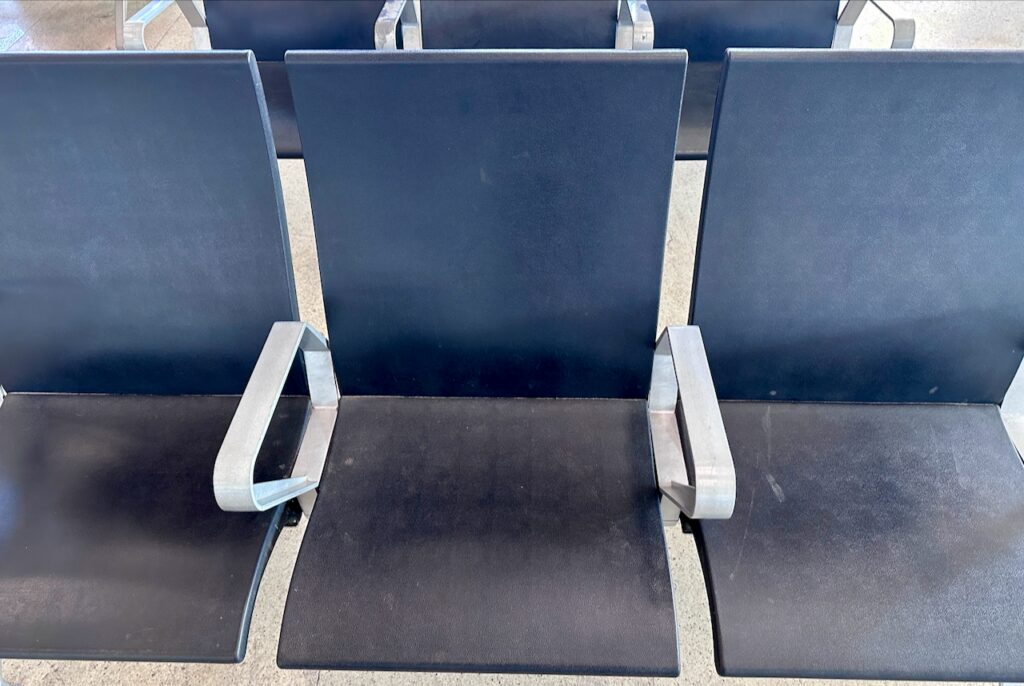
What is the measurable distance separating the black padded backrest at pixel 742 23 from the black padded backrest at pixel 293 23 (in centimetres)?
73

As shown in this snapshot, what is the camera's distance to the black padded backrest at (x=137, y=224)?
2.90 ft

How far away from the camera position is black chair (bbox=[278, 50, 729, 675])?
837 millimetres

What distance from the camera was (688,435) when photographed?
834 millimetres

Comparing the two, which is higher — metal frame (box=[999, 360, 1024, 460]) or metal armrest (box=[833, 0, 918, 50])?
metal armrest (box=[833, 0, 918, 50])

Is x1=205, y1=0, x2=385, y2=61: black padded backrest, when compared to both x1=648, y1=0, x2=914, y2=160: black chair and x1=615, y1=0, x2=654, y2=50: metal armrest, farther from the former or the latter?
x1=648, y1=0, x2=914, y2=160: black chair

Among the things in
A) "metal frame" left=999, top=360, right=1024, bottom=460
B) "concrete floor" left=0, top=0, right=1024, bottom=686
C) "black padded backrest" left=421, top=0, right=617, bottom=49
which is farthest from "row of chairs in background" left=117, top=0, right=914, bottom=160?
"metal frame" left=999, top=360, right=1024, bottom=460

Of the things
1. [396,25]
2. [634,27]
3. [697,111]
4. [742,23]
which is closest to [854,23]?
[742,23]

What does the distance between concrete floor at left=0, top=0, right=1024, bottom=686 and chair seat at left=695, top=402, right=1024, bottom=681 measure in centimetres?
35

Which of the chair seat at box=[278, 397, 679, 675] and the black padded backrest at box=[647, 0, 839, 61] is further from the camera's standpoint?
the black padded backrest at box=[647, 0, 839, 61]

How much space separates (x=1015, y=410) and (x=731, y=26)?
47.3 inches

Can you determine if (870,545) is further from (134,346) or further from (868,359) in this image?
(134,346)

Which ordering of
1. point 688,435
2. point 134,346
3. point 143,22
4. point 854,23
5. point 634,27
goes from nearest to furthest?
point 688,435 < point 134,346 < point 634,27 < point 143,22 < point 854,23

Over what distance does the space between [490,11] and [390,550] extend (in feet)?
4.26

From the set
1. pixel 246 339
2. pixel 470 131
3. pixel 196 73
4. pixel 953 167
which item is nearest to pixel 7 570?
pixel 246 339
